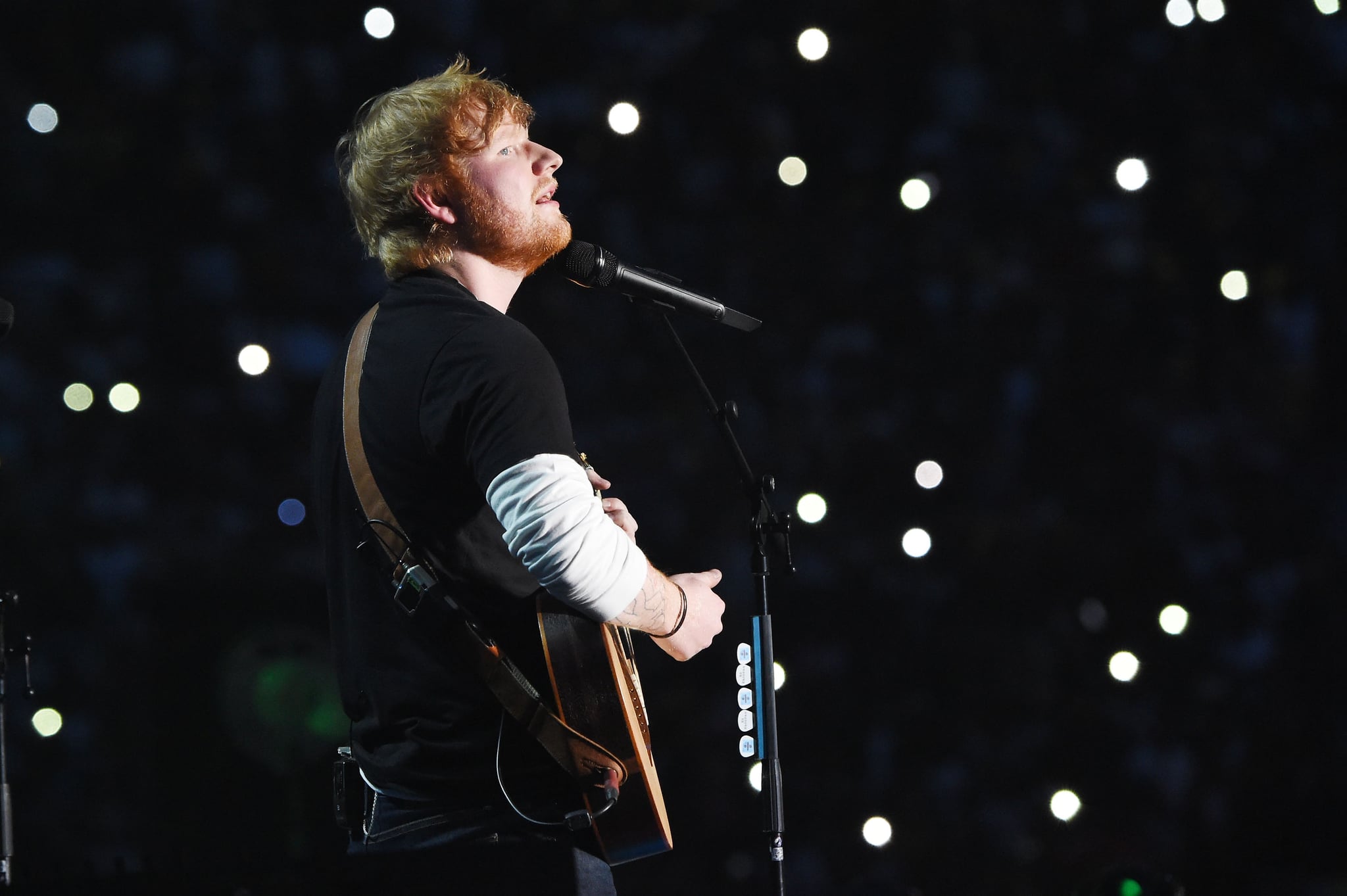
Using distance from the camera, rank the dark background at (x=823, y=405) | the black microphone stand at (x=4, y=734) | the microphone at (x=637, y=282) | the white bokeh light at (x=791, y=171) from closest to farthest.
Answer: the microphone at (x=637, y=282) → the black microphone stand at (x=4, y=734) → the dark background at (x=823, y=405) → the white bokeh light at (x=791, y=171)

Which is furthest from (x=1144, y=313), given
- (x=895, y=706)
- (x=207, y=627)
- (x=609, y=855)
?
(x=207, y=627)

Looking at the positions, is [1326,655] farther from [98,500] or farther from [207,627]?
[98,500]

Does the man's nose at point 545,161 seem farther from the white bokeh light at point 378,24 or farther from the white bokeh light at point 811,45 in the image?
the white bokeh light at point 811,45

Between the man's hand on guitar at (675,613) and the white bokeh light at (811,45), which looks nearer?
the man's hand on guitar at (675,613)

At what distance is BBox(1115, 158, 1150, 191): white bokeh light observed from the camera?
8.54ft

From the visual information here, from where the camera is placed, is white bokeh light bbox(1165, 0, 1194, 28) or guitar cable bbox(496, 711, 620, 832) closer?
guitar cable bbox(496, 711, 620, 832)

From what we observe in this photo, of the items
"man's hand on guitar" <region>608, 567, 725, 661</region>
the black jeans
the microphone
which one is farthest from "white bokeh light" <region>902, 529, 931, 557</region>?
the black jeans

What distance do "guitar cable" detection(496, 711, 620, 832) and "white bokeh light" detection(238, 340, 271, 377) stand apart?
1.29m

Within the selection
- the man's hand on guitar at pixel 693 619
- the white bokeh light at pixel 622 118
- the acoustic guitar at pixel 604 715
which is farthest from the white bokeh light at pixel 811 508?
the acoustic guitar at pixel 604 715

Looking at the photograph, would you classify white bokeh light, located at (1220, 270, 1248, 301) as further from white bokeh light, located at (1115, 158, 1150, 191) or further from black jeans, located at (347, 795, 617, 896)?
black jeans, located at (347, 795, 617, 896)

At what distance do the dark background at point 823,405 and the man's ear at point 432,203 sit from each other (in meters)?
0.88

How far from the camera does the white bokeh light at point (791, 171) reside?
2555mm

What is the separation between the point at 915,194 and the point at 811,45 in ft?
1.27

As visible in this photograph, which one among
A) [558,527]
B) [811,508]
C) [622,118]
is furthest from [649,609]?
[622,118]
